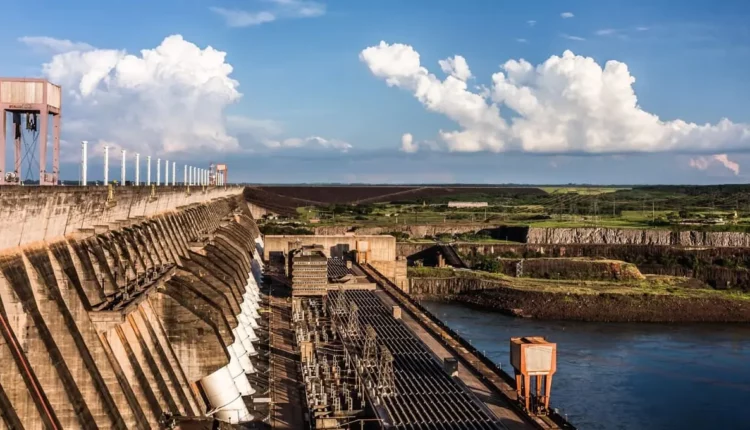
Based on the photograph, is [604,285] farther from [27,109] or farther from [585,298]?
[27,109]

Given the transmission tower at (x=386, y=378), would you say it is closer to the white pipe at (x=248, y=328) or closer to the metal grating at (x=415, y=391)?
the metal grating at (x=415, y=391)

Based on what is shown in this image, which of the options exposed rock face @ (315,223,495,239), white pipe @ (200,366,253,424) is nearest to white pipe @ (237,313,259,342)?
white pipe @ (200,366,253,424)

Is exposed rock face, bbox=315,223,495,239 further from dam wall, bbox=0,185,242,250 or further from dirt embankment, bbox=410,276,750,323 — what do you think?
dam wall, bbox=0,185,242,250

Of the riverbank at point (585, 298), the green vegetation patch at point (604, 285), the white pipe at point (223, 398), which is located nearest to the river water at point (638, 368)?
the riverbank at point (585, 298)

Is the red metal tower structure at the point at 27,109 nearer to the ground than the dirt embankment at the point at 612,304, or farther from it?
farther from it

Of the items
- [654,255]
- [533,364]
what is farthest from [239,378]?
[654,255]
